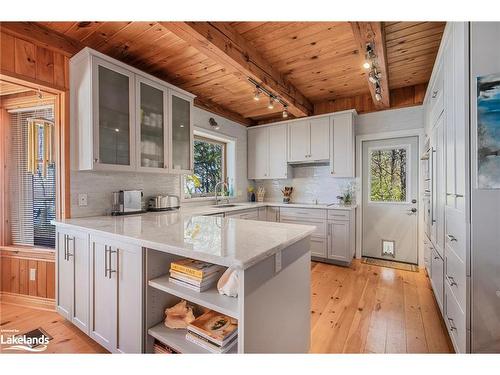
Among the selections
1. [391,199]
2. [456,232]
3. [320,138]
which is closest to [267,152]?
[320,138]

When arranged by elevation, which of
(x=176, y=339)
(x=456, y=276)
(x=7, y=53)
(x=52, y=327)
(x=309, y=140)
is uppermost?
(x=7, y=53)

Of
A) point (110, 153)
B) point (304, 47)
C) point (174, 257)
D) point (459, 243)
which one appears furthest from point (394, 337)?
point (110, 153)

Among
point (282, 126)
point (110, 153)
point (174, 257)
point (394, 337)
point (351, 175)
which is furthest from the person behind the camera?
point (282, 126)

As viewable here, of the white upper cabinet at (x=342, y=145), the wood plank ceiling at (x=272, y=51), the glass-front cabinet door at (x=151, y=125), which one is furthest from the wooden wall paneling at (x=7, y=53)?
the white upper cabinet at (x=342, y=145)

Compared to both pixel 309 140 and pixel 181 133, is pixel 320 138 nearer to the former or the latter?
pixel 309 140

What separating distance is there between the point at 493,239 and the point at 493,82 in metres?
0.84

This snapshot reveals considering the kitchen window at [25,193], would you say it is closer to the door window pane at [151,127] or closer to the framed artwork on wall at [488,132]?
the door window pane at [151,127]

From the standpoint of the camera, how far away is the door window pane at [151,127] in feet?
7.94

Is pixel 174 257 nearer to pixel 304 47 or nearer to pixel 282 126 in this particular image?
pixel 304 47

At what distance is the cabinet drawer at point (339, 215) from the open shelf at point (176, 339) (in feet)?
8.59

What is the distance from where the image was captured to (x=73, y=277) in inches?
72.2

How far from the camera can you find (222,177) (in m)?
4.25

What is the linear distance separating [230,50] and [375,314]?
2.71 metres

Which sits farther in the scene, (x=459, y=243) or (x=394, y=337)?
(x=394, y=337)
